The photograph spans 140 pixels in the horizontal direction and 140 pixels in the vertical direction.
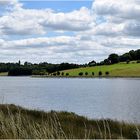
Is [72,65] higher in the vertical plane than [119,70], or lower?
higher

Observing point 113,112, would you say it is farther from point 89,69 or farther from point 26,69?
point 26,69

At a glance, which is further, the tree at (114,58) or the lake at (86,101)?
the tree at (114,58)

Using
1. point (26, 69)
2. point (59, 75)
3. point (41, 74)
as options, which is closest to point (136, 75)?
point (59, 75)

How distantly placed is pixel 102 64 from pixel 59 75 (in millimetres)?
18765

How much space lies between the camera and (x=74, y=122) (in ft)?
51.8

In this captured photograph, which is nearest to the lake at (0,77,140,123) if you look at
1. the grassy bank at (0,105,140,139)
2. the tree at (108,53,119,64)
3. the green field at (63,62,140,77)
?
the grassy bank at (0,105,140,139)

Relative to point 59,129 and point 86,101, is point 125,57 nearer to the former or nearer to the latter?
point 86,101

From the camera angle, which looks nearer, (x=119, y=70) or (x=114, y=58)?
(x=119, y=70)

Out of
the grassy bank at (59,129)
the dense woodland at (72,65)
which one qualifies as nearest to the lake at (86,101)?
the grassy bank at (59,129)

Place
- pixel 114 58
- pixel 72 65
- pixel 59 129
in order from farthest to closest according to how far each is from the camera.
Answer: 1. pixel 72 65
2. pixel 114 58
3. pixel 59 129

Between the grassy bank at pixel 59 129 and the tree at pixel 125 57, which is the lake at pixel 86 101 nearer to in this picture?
the grassy bank at pixel 59 129

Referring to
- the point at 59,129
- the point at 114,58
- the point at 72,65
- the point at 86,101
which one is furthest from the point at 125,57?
the point at 59,129

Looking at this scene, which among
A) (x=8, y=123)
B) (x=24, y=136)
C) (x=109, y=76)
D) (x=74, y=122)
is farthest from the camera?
(x=109, y=76)

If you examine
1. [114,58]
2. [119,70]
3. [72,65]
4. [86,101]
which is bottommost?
[86,101]
